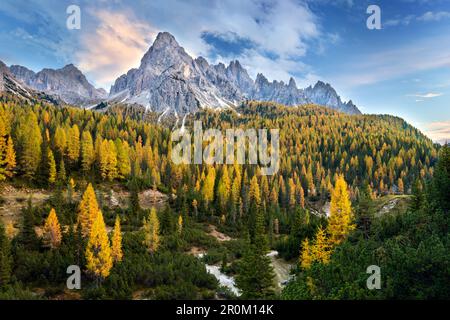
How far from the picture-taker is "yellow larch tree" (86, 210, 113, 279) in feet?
128

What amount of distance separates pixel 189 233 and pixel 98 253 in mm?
26314

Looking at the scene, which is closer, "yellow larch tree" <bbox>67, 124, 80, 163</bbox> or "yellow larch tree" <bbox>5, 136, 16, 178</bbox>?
"yellow larch tree" <bbox>5, 136, 16, 178</bbox>

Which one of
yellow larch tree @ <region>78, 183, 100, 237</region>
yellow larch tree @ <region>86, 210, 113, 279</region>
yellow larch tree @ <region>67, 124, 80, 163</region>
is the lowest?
yellow larch tree @ <region>86, 210, 113, 279</region>

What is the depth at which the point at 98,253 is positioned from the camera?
3969 cm

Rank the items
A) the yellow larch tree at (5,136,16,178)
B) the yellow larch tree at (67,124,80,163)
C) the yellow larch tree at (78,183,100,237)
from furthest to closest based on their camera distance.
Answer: the yellow larch tree at (67,124,80,163)
the yellow larch tree at (5,136,16,178)
the yellow larch tree at (78,183,100,237)

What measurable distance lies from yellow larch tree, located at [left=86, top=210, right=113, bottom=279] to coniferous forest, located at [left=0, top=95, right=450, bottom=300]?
130 millimetres

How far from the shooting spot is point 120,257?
Result: 145 feet

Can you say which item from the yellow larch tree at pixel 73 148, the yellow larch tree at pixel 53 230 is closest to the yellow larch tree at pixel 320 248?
the yellow larch tree at pixel 53 230

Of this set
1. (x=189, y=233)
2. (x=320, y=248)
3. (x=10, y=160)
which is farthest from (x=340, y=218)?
(x=10, y=160)

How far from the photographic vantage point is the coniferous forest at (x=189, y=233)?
875 inches

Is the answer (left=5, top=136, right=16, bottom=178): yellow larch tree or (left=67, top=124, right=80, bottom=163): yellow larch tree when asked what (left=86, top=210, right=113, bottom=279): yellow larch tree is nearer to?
(left=5, top=136, right=16, bottom=178): yellow larch tree

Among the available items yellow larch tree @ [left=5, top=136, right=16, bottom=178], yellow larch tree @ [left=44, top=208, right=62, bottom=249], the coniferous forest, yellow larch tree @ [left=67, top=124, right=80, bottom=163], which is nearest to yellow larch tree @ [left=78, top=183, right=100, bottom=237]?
the coniferous forest

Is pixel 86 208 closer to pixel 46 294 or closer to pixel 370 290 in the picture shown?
pixel 46 294
